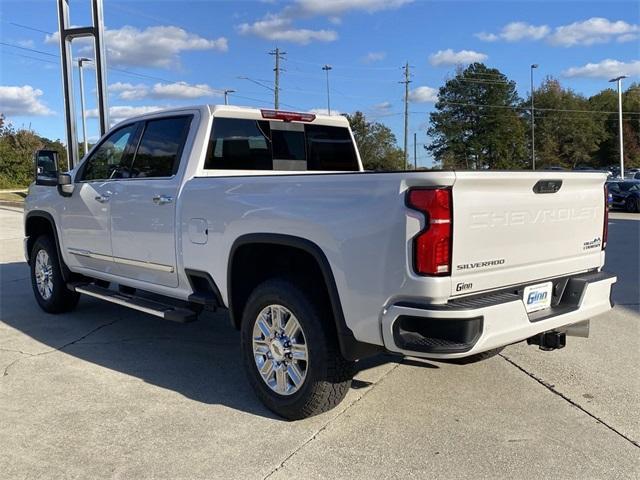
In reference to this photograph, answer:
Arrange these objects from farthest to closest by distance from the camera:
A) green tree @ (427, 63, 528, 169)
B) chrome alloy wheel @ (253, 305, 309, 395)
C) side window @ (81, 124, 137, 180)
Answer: green tree @ (427, 63, 528, 169) < side window @ (81, 124, 137, 180) < chrome alloy wheel @ (253, 305, 309, 395)

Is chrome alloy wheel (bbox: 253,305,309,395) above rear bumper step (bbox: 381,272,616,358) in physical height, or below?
below

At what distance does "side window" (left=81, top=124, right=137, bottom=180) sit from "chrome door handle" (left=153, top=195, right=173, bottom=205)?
77cm

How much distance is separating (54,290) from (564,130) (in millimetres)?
72937

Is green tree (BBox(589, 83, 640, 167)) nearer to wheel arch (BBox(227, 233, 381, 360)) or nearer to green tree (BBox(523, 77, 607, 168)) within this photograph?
green tree (BBox(523, 77, 607, 168))

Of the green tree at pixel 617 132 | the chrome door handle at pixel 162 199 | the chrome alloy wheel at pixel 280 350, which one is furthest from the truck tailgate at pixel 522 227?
the green tree at pixel 617 132

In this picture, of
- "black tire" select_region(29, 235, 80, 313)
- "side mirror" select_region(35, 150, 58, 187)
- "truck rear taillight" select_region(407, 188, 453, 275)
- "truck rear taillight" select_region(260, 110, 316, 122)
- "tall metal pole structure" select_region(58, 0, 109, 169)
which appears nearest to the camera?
"truck rear taillight" select_region(407, 188, 453, 275)

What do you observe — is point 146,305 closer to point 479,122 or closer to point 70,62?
point 70,62

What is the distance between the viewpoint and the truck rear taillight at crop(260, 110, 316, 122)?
5188 millimetres

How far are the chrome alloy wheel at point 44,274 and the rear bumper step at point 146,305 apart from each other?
30.4 inches

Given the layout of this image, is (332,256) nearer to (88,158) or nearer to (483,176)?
(483,176)

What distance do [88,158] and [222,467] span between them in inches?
151

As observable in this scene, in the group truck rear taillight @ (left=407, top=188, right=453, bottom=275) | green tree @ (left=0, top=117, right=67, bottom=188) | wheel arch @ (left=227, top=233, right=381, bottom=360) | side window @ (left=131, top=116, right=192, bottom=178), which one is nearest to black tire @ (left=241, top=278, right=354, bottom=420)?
wheel arch @ (left=227, top=233, right=381, bottom=360)

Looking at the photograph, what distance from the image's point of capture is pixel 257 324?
156 inches

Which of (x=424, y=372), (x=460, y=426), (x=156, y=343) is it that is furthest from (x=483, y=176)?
(x=156, y=343)
